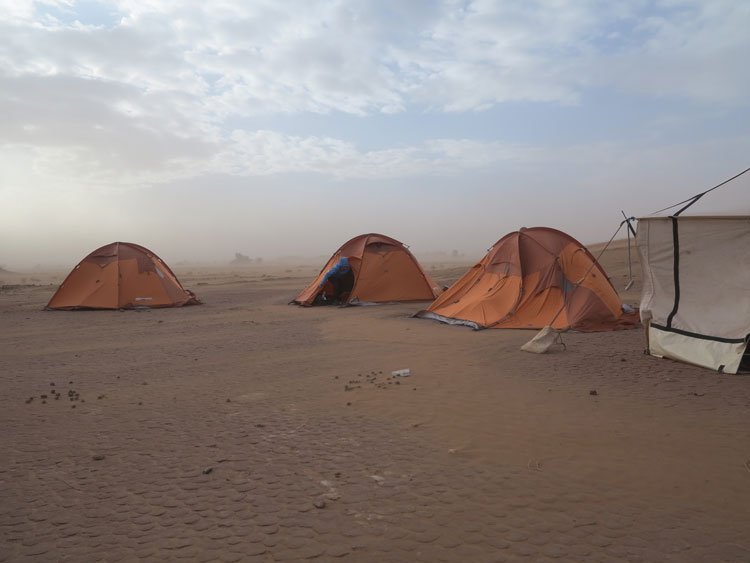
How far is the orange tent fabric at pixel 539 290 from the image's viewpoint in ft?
36.2

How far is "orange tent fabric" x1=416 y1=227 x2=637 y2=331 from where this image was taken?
11023 millimetres

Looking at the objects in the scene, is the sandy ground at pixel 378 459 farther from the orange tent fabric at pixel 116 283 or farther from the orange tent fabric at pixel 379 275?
the orange tent fabric at pixel 116 283

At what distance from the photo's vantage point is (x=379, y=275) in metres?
17.2

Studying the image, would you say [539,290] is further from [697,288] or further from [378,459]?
[378,459]

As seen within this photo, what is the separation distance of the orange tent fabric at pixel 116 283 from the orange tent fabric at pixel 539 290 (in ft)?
34.0

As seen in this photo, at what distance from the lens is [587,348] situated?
352 inches

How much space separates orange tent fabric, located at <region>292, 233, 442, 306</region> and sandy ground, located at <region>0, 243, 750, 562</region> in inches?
320

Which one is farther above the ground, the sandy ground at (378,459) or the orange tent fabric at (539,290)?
the orange tent fabric at (539,290)

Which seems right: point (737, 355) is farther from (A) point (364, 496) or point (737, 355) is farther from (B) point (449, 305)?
(B) point (449, 305)

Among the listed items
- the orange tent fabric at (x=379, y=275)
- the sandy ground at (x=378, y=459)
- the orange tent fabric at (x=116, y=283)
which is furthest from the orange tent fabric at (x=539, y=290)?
the orange tent fabric at (x=116, y=283)

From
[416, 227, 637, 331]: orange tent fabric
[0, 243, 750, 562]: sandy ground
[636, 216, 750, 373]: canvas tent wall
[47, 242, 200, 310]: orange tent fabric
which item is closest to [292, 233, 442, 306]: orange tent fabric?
[416, 227, 637, 331]: orange tent fabric

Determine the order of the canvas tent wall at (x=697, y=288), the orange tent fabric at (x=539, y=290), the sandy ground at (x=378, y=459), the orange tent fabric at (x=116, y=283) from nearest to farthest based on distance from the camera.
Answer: the sandy ground at (x=378, y=459)
the canvas tent wall at (x=697, y=288)
the orange tent fabric at (x=539, y=290)
the orange tent fabric at (x=116, y=283)

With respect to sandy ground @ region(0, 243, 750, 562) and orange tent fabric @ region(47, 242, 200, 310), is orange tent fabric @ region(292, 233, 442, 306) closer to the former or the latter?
orange tent fabric @ region(47, 242, 200, 310)

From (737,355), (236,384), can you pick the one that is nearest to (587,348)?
(737,355)
